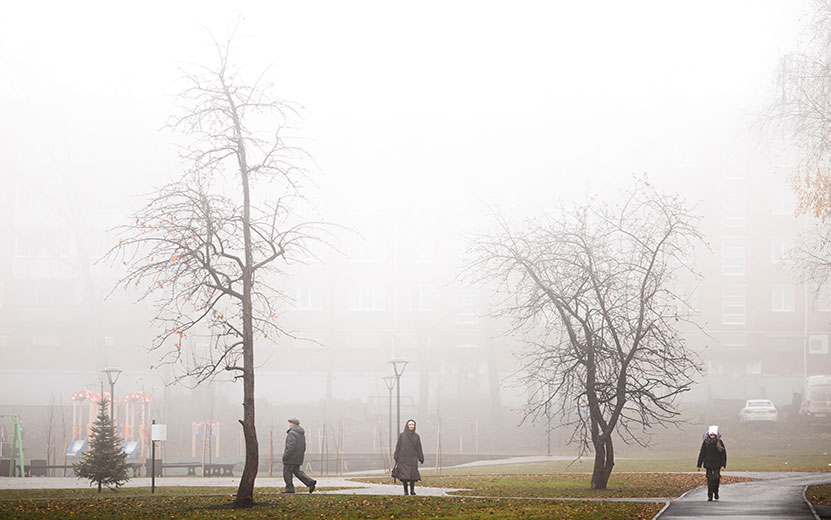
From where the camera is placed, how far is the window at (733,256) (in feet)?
225

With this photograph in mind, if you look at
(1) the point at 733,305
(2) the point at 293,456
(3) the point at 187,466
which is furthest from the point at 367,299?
(2) the point at 293,456

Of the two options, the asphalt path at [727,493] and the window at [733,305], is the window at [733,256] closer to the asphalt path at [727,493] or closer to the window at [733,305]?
the window at [733,305]

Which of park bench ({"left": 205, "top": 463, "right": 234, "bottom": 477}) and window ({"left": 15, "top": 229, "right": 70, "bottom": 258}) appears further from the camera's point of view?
window ({"left": 15, "top": 229, "right": 70, "bottom": 258})

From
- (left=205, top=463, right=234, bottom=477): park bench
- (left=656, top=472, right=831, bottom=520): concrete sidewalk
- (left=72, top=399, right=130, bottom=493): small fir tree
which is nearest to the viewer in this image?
(left=656, top=472, right=831, bottom=520): concrete sidewalk

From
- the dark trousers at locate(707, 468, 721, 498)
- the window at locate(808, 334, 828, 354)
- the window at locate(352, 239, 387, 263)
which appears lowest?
the dark trousers at locate(707, 468, 721, 498)

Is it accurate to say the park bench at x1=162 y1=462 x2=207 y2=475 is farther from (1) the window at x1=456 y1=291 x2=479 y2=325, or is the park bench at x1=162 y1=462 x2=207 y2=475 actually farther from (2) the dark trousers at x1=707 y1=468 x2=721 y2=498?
(1) the window at x1=456 y1=291 x2=479 y2=325

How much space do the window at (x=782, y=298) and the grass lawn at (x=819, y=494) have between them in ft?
157

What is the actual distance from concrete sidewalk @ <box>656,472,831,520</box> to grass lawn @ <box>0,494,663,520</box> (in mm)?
670

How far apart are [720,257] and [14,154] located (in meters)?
47.7

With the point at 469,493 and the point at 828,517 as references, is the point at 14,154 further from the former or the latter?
the point at 828,517

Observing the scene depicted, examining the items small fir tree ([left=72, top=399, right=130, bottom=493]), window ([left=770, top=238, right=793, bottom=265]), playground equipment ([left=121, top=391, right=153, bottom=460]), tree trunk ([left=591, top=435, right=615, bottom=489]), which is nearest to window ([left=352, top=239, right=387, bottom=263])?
playground equipment ([left=121, top=391, right=153, bottom=460])

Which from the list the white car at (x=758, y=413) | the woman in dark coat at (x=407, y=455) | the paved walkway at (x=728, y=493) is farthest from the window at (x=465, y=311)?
the woman in dark coat at (x=407, y=455)

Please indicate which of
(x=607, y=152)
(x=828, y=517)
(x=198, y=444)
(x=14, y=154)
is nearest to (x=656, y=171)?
(x=607, y=152)

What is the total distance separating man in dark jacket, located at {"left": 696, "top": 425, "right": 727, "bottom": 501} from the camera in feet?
65.9
